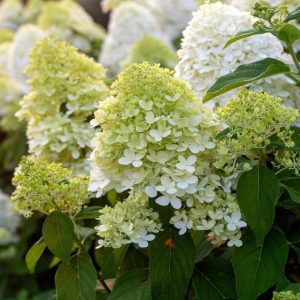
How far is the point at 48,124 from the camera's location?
1.58 meters

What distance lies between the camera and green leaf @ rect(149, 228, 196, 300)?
1183 millimetres

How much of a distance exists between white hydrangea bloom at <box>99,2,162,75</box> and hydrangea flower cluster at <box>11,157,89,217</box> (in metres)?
1.69

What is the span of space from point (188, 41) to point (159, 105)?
401 mm

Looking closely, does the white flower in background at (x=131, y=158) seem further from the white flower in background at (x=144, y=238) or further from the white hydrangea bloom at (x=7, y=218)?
the white hydrangea bloom at (x=7, y=218)

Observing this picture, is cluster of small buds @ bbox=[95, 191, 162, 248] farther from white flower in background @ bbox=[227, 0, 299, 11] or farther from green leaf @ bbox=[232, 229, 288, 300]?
white flower in background @ bbox=[227, 0, 299, 11]

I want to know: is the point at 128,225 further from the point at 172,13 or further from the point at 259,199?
the point at 172,13

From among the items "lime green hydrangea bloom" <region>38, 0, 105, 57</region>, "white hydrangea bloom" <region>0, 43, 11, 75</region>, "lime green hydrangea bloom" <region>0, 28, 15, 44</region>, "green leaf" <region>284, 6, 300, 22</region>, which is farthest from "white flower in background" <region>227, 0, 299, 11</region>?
"lime green hydrangea bloom" <region>0, 28, 15, 44</region>

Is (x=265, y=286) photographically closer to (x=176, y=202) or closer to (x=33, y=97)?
(x=176, y=202)

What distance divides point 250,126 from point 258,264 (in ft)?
0.76

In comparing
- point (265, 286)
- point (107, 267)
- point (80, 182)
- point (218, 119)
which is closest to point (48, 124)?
point (80, 182)

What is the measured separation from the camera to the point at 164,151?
115cm

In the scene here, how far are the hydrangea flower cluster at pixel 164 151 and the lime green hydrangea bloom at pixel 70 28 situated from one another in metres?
2.21

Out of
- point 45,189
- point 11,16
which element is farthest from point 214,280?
point 11,16

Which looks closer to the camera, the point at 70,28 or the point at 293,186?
the point at 293,186
